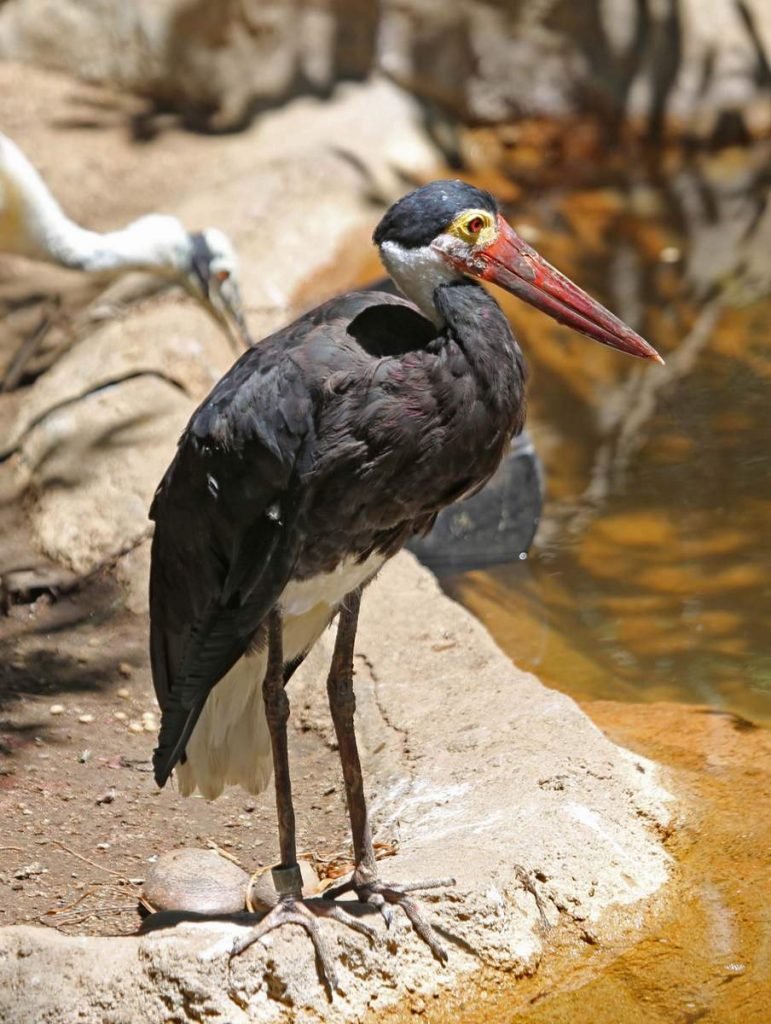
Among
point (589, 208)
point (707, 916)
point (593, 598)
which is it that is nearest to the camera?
point (707, 916)

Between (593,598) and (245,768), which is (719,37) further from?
(245,768)

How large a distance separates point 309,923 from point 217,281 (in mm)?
4389

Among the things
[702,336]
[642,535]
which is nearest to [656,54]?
[702,336]

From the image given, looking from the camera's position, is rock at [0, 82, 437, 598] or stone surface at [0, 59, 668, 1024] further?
rock at [0, 82, 437, 598]

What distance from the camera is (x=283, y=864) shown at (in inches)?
145

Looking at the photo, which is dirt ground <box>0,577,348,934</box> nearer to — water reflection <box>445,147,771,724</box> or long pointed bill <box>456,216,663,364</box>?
water reflection <box>445,147,771,724</box>

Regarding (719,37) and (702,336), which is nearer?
(702,336)

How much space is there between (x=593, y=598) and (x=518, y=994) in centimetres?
259

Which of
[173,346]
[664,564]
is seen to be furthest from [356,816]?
[173,346]

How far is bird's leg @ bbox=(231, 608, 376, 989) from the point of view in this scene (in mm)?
3363

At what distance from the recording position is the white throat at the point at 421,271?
3.50 meters

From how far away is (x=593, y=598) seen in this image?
5.93 meters

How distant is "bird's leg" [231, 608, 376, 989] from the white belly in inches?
4.6

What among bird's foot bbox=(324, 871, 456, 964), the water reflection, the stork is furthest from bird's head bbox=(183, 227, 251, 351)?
bird's foot bbox=(324, 871, 456, 964)
